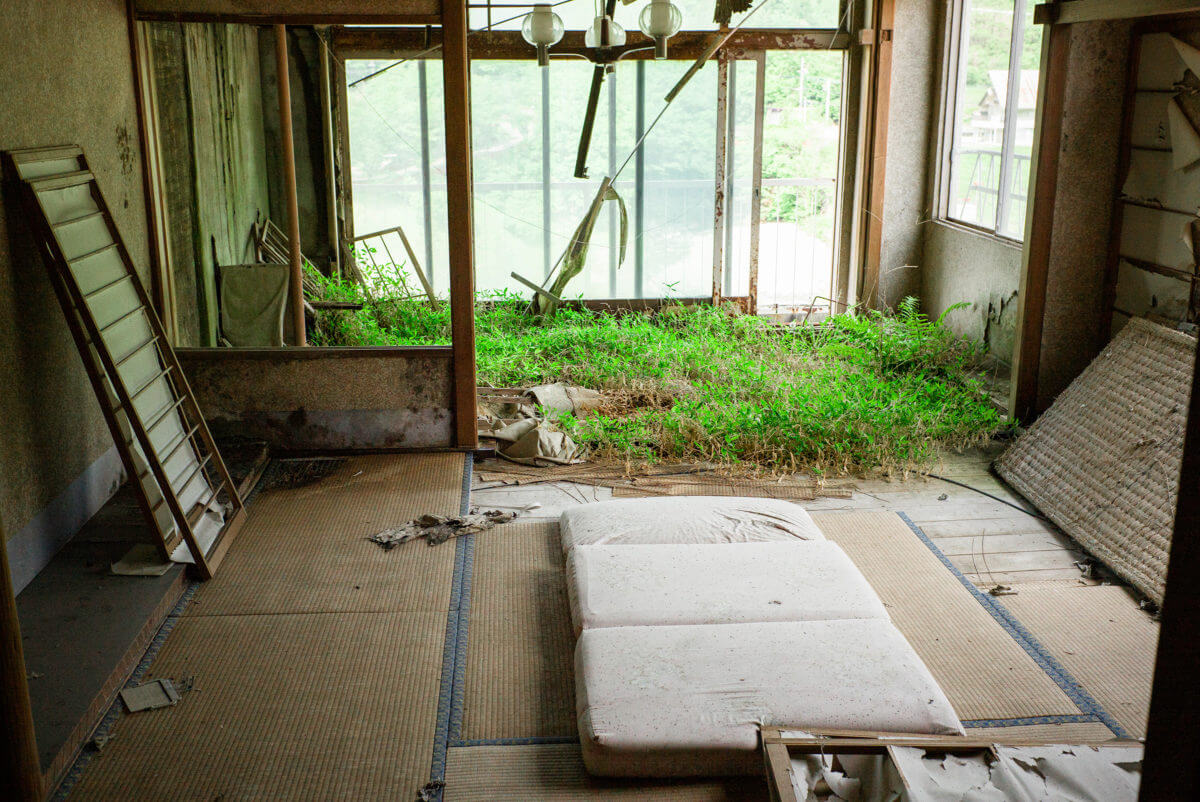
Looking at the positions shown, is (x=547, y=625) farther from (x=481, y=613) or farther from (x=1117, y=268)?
(x=1117, y=268)

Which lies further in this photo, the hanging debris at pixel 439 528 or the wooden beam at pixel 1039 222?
the wooden beam at pixel 1039 222

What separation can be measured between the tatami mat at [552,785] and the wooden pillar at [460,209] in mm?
2509

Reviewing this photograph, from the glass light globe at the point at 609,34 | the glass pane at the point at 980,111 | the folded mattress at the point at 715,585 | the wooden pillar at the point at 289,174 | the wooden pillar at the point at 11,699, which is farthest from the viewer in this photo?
the glass pane at the point at 980,111

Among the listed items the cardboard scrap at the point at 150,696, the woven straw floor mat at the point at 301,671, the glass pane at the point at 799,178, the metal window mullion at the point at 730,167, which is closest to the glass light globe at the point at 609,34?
the metal window mullion at the point at 730,167

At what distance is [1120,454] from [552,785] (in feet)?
9.81

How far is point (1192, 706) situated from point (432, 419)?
4.30 metres

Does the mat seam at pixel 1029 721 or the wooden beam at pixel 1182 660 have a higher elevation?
the wooden beam at pixel 1182 660

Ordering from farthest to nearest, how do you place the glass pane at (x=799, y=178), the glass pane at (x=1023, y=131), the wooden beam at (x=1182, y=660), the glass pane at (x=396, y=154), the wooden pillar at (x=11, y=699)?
the glass pane at (x=799, y=178)
the glass pane at (x=396, y=154)
the glass pane at (x=1023, y=131)
the wooden pillar at (x=11, y=699)
the wooden beam at (x=1182, y=660)

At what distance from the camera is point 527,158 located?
762 cm

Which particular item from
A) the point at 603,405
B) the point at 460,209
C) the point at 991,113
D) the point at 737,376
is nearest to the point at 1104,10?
the point at 991,113

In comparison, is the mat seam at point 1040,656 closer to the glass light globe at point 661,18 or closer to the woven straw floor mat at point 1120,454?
the woven straw floor mat at point 1120,454

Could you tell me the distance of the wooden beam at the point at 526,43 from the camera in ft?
23.8

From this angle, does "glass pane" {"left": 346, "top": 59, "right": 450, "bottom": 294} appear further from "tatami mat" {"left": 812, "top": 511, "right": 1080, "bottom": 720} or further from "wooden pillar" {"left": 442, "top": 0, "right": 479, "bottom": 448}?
"tatami mat" {"left": 812, "top": 511, "right": 1080, "bottom": 720}

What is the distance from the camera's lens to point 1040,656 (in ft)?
10.8
